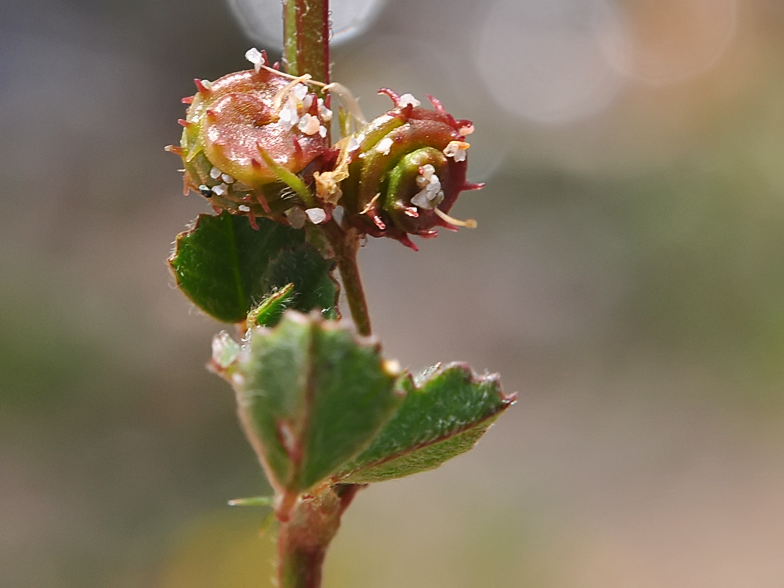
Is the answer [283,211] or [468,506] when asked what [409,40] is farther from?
[283,211]

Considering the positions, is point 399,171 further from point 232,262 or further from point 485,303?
point 485,303

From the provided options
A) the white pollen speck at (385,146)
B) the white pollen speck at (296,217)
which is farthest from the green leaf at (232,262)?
the white pollen speck at (385,146)

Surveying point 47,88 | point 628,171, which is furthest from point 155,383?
point 628,171

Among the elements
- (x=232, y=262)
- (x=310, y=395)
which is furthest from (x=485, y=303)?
(x=310, y=395)

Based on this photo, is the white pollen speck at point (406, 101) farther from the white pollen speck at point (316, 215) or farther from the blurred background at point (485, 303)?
the blurred background at point (485, 303)

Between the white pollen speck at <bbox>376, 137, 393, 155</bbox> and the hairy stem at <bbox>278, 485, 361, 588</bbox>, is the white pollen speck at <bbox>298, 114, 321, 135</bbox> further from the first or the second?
the hairy stem at <bbox>278, 485, 361, 588</bbox>

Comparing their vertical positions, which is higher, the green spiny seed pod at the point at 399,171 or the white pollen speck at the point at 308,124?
the white pollen speck at the point at 308,124

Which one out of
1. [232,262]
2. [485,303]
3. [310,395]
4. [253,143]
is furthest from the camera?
[485,303]
